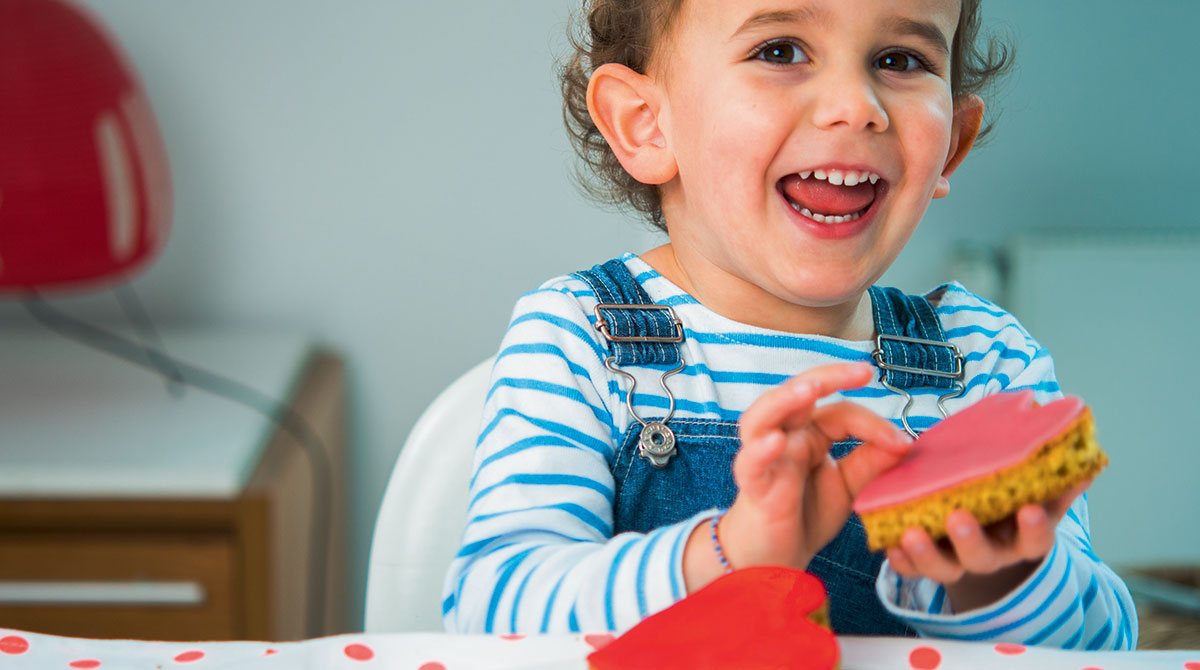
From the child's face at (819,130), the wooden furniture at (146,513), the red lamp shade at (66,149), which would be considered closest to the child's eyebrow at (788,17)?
the child's face at (819,130)

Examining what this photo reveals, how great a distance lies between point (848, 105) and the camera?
0.64m

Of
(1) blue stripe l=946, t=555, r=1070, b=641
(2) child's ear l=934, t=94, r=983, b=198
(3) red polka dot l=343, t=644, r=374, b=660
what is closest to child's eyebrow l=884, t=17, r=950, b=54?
(2) child's ear l=934, t=94, r=983, b=198

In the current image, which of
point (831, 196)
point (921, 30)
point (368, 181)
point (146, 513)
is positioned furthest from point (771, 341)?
point (368, 181)

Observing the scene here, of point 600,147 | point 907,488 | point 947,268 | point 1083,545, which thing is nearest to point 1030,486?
point 907,488

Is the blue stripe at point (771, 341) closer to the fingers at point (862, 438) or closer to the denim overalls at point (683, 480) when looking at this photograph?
the denim overalls at point (683, 480)

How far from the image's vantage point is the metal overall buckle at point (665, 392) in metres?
0.69

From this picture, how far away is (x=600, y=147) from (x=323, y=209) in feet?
1.80

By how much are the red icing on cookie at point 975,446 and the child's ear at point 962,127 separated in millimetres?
380

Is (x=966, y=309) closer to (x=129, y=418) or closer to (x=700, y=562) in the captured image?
(x=700, y=562)

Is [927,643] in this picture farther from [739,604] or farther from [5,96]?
[5,96]

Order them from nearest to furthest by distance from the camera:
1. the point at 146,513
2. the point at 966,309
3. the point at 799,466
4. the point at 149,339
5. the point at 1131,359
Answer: the point at 799,466 < the point at 966,309 < the point at 146,513 < the point at 149,339 < the point at 1131,359

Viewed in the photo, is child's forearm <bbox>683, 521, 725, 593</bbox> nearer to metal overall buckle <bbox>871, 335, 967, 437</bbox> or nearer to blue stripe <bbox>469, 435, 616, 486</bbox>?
blue stripe <bbox>469, 435, 616, 486</bbox>

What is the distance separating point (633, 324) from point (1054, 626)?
321mm

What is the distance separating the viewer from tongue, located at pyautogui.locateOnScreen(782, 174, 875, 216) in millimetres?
677
